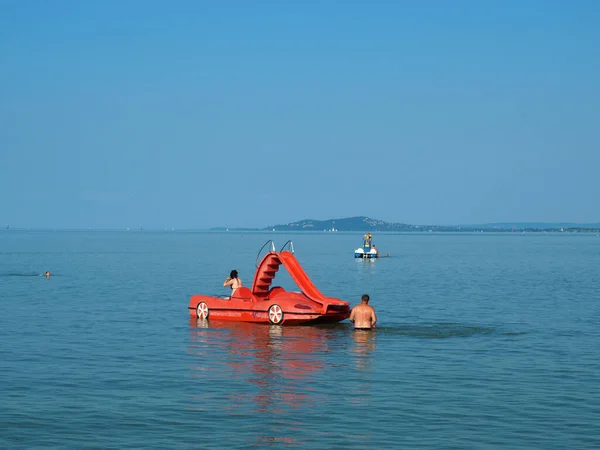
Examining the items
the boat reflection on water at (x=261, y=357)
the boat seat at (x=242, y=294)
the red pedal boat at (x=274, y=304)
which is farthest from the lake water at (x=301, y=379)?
the boat seat at (x=242, y=294)

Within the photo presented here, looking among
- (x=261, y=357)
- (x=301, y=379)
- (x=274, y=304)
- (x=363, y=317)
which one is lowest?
→ (x=301, y=379)

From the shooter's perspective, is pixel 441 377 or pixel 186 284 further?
pixel 186 284

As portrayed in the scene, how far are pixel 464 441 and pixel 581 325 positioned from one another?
65.5ft

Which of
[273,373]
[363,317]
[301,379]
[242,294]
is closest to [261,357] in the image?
[273,373]

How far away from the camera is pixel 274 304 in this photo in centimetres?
3347

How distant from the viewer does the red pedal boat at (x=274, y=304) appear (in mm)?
33156

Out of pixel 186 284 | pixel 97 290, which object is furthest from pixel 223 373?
pixel 186 284

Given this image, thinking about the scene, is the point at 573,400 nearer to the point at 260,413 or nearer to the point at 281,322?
the point at 260,413

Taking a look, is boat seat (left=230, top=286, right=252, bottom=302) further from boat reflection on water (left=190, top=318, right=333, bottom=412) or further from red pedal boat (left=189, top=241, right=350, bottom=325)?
boat reflection on water (left=190, top=318, right=333, bottom=412)

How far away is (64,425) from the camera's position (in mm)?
17812

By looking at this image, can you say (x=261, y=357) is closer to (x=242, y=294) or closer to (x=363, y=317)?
(x=363, y=317)

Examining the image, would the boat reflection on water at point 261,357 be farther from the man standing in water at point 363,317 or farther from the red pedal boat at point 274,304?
the man standing in water at point 363,317

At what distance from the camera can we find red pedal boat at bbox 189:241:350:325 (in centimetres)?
3316

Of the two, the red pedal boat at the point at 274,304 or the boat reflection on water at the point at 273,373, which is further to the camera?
the red pedal boat at the point at 274,304
